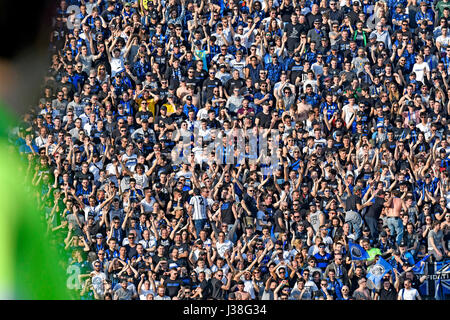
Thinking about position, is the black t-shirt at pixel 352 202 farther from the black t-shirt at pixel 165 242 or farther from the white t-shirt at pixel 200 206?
the black t-shirt at pixel 165 242

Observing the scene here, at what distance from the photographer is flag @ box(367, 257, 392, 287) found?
2547cm

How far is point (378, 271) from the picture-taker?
83.8ft

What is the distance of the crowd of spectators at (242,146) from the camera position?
2566 cm

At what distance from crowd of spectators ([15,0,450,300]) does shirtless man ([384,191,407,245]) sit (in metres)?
0.04

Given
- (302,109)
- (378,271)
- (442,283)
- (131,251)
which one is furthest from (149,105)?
(442,283)

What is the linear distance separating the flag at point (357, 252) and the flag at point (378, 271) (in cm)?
27

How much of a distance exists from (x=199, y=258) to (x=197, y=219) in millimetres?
1025

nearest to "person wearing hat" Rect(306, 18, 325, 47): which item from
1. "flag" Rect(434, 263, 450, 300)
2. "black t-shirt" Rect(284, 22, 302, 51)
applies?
"black t-shirt" Rect(284, 22, 302, 51)

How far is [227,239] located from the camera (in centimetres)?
2602

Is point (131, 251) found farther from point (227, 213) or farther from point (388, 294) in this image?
point (388, 294)

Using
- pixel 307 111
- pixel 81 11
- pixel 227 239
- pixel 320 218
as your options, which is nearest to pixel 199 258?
pixel 227 239

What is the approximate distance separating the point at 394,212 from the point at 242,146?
3436 mm

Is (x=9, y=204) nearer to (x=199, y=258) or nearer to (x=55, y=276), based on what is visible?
(x=55, y=276)
